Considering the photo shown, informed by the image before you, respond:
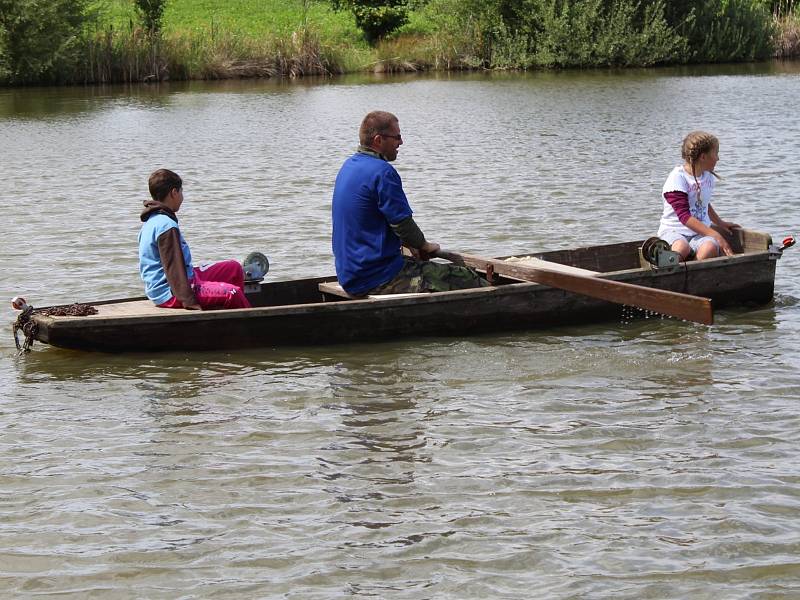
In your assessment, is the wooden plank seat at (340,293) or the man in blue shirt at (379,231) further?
the wooden plank seat at (340,293)

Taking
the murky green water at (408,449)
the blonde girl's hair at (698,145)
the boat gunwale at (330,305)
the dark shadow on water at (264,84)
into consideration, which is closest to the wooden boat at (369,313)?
the boat gunwale at (330,305)

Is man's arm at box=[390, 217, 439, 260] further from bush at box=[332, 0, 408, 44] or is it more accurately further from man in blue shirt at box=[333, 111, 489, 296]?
bush at box=[332, 0, 408, 44]

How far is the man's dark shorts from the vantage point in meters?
8.98

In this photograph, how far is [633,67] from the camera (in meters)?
39.1

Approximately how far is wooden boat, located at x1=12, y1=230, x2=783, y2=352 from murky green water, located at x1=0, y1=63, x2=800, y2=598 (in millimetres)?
127

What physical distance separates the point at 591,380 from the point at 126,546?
3.44 meters

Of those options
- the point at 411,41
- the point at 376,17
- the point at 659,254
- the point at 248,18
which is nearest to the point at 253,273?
the point at 659,254

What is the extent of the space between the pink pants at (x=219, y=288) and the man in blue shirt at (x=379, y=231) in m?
0.72

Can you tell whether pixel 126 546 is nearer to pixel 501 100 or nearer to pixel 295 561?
pixel 295 561

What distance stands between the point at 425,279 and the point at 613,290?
4.44 feet

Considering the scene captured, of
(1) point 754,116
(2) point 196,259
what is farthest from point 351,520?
(1) point 754,116

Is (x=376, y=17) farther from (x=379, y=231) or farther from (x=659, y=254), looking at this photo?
(x=379, y=231)

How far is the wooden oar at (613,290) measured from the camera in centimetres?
831

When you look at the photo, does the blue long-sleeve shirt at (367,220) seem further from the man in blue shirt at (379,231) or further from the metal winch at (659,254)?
the metal winch at (659,254)
